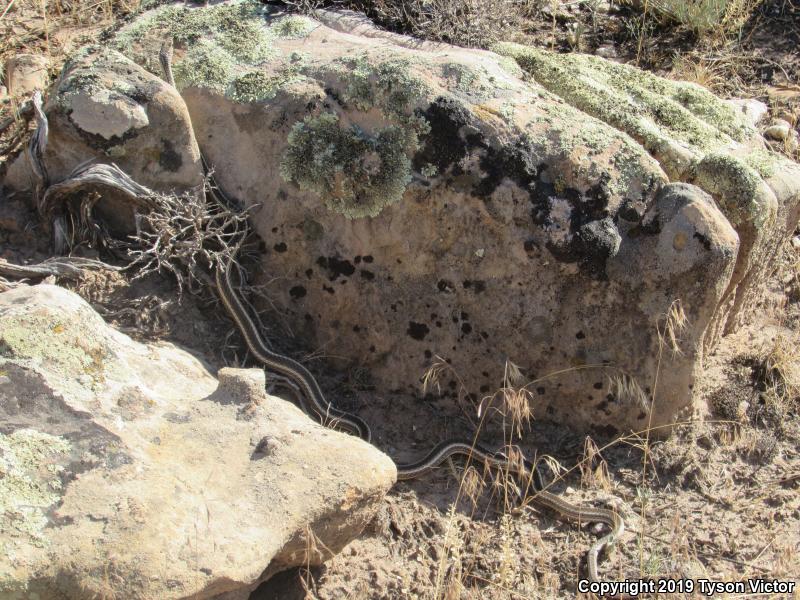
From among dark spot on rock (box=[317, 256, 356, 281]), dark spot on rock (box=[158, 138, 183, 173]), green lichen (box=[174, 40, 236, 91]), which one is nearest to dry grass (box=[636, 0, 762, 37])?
green lichen (box=[174, 40, 236, 91])

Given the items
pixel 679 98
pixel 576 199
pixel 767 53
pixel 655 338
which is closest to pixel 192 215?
pixel 576 199

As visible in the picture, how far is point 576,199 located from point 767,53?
4205 mm

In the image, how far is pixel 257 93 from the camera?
433cm

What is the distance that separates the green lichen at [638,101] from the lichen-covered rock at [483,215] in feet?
0.08

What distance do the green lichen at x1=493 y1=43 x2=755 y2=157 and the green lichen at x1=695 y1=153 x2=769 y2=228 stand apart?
32cm

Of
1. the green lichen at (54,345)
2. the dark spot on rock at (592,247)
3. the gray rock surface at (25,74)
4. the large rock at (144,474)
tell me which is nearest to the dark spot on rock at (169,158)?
the large rock at (144,474)

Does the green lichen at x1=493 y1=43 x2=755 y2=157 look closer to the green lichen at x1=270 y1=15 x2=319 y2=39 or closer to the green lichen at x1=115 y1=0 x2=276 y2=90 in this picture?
the green lichen at x1=270 y1=15 x2=319 y2=39

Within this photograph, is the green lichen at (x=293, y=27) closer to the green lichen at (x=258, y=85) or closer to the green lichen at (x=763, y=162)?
the green lichen at (x=258, y=85)

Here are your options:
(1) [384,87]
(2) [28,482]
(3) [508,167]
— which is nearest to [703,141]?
(3) [508,167]

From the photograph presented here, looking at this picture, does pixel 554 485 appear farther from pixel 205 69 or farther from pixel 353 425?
pixel 205 69

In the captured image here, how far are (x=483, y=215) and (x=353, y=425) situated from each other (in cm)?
132

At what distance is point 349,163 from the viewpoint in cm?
413

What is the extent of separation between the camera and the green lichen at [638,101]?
14.5 ft

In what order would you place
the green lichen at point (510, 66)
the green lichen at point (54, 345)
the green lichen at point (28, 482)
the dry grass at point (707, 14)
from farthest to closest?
the dry grass at point (707, 14) < the green lichen at point (510, 66) < the green lichen at point (54, 345) < the green lichen at point (28, 482)
